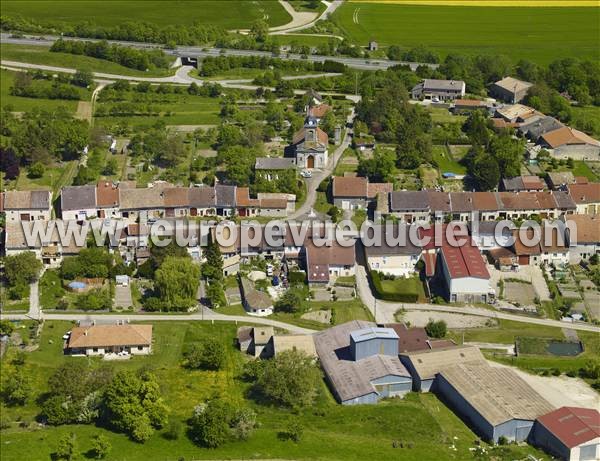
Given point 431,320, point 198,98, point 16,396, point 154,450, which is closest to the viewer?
point 154,450

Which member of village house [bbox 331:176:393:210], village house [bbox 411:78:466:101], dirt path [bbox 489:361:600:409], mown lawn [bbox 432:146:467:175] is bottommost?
dirt path [bbox 489:361:600:409]

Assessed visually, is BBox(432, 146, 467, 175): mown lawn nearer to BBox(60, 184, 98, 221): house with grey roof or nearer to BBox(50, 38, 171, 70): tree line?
BBox(60, 184, 98, 221): house with grey roof

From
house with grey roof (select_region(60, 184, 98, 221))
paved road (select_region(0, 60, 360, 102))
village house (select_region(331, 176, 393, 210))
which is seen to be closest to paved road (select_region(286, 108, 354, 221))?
village house (select_region(331, 176, 393, 210))

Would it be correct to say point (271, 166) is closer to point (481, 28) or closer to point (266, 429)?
point (266, 429)

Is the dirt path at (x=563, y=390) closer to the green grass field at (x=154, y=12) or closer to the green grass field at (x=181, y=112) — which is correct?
the green grass field at (x=181, y=112)

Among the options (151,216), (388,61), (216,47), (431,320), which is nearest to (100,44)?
(216,47)

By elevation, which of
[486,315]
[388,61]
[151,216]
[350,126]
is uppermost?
[388,61]

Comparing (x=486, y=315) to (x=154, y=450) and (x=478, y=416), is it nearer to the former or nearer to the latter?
(x=478, y=416)
